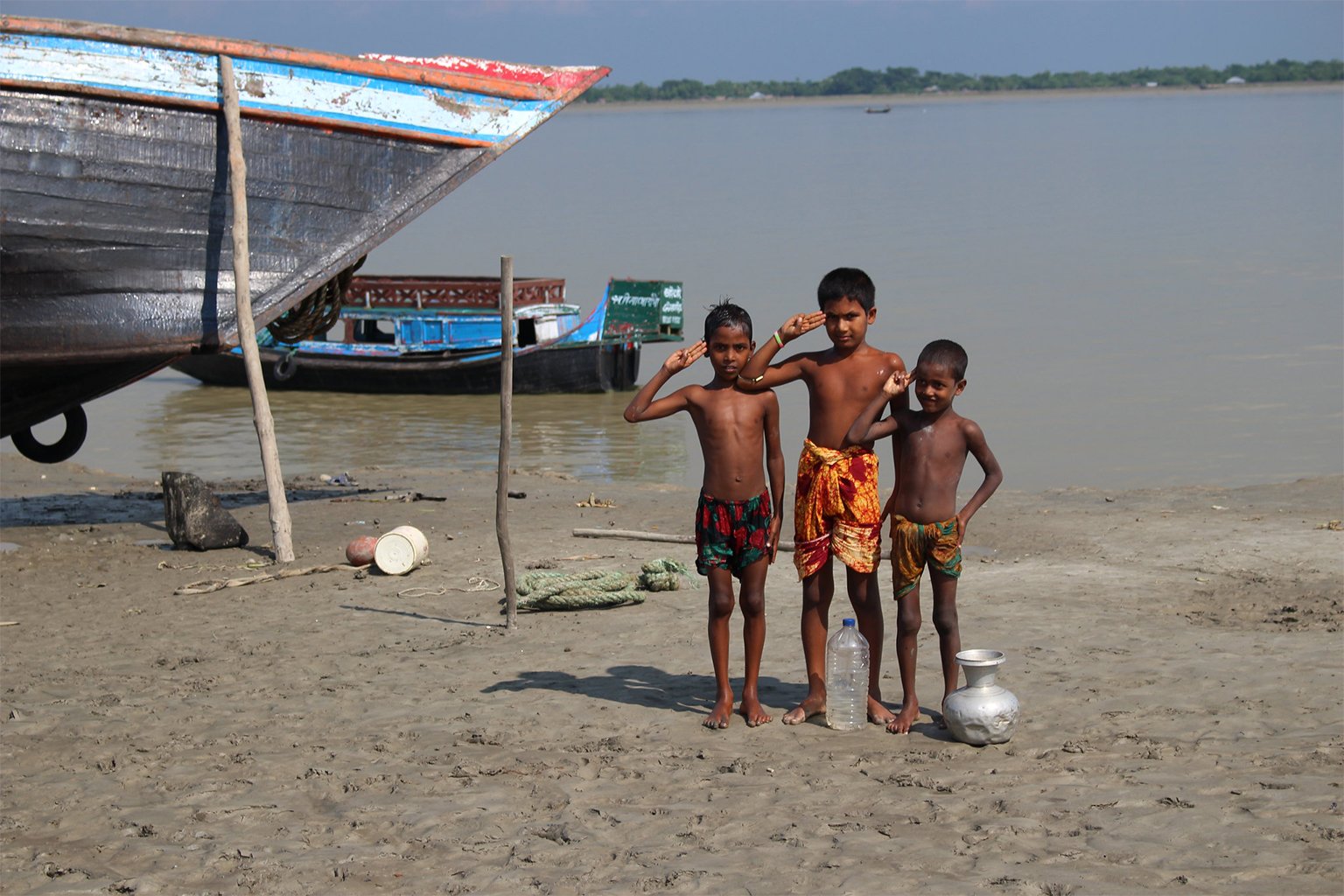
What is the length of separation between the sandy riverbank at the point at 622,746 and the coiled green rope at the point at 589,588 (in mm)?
97

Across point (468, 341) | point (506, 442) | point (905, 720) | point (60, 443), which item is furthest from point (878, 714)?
point (468, 341)

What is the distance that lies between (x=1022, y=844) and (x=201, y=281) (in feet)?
23.2

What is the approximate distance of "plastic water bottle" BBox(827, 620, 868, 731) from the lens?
5.26 meters

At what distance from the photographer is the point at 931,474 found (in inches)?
198

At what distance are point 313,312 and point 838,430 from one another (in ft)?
21.1

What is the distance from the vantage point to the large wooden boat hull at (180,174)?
8.89 meters

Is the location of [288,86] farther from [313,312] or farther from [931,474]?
[931,474]

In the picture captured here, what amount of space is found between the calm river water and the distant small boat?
0.34 meters

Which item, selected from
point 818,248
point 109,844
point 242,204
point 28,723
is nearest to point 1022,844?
point 109,844

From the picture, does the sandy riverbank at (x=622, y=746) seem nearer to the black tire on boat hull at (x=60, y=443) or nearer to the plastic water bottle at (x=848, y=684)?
the plastic water bottle at (x=848, y=684)

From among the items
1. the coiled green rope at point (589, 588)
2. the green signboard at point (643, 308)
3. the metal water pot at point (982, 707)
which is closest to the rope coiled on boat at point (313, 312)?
the coiled green rope at point (589, 588)

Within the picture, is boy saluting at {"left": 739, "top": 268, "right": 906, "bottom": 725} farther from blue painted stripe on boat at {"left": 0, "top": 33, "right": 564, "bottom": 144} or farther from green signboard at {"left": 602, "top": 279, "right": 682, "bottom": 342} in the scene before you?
green signboard at {"left": 602, "top": 279, "right": 682, "bottom": 342}

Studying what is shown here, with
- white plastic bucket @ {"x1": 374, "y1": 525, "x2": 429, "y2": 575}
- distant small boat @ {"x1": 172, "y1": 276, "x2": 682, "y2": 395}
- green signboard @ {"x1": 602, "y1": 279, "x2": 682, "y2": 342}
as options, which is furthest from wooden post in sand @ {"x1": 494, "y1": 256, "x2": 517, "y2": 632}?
green signboard @ {"x1": 602, "y1": 279, "x2": 682, "y2": 342}

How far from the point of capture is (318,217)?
9.71 m
